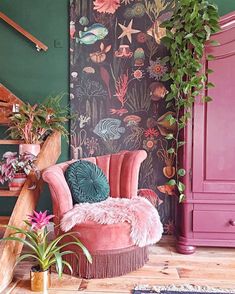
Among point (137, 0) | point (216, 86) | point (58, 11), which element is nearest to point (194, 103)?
point (216, 86)

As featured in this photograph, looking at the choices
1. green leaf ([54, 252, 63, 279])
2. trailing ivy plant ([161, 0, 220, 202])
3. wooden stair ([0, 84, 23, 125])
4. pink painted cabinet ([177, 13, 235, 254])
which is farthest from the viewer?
wooden stair ([0, 84, 23, 125])

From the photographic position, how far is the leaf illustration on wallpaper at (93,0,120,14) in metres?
3.06

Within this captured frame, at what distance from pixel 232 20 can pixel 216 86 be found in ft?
1.75

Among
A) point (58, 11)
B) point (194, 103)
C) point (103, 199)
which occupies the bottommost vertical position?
point (103, 199)

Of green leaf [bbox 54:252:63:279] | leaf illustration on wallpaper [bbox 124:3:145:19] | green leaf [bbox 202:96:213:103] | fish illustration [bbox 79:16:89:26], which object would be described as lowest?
green leaf [bbox 54:252:63:279]

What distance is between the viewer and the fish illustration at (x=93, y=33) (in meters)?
3.08

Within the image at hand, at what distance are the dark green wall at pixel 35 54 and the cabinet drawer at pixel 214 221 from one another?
1412 millimetres

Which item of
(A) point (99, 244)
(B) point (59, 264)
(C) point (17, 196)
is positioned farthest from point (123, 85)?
(B) point (59, 264)

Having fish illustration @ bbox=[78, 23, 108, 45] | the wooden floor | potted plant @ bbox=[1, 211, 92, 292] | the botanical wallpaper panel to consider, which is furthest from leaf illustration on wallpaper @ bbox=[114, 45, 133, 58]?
the wooden floor

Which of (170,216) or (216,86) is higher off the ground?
(216,86)

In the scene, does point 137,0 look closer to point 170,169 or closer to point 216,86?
point 216,86

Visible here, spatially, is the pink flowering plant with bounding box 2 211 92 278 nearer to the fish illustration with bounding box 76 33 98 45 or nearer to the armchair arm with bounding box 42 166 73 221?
the armchair arm with bounding box 42 166 73 221

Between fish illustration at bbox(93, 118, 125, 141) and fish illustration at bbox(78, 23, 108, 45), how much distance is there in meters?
0.79

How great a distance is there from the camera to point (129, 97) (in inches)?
122
